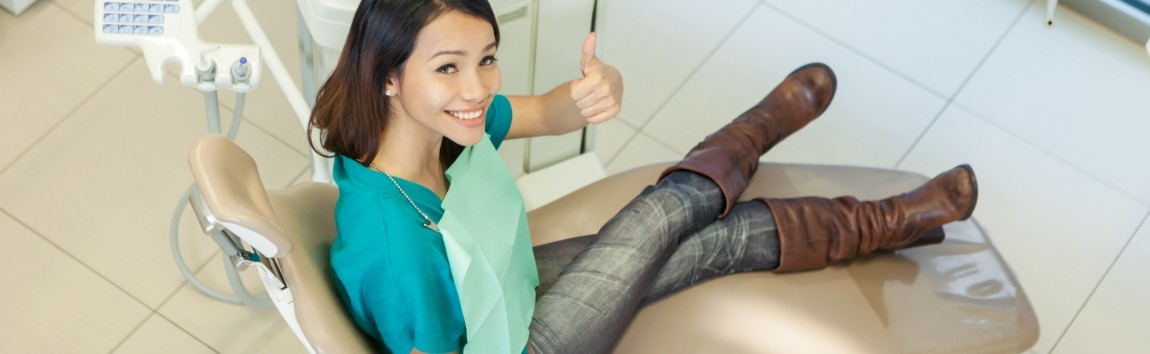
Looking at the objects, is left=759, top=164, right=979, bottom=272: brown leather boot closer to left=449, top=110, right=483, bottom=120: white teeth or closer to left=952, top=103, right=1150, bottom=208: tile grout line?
left=449, top=110, right=483, bottom=120: white teeth

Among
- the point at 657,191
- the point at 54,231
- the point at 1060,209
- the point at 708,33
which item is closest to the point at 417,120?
the point at 657,191

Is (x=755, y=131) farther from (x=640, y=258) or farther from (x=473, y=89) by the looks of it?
(x=473, y=89)

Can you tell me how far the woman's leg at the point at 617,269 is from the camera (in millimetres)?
1587

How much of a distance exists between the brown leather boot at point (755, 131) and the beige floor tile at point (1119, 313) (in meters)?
0.73

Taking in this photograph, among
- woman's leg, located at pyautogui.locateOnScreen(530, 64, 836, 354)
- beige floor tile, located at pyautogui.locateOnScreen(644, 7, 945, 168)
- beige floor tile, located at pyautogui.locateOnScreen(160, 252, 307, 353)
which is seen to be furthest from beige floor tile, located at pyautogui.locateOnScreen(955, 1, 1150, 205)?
beige floor tile, located at pyautogui.locateOnScreen(160, 252, 307, 353)

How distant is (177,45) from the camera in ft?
5.09

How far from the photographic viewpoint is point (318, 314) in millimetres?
1272

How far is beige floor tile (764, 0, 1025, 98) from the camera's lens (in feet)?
8.69

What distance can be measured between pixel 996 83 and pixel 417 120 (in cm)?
161

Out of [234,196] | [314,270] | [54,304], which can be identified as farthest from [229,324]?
[234,196]

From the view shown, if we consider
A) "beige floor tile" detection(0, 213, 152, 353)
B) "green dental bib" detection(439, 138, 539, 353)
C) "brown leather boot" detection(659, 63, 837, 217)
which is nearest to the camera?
"green dental bib" detection(439, 138, 539, 353)

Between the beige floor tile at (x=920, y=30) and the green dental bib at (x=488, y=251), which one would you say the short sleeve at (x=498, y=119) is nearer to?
the green dental bib at (x=488, y=251)

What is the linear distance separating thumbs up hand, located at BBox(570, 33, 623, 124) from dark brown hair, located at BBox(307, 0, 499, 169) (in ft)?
0.48

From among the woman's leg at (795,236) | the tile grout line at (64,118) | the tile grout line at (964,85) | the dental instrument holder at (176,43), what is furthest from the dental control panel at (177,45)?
the tile grout line at (964,85)
